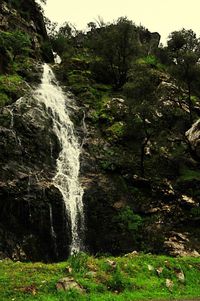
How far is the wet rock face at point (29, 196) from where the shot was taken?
2606cm

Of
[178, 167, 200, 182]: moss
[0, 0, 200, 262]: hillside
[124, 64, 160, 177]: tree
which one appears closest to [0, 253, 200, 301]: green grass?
[0, 0, 200, 262]: hillside

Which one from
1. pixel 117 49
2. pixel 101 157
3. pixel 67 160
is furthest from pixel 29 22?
pixel 67 160

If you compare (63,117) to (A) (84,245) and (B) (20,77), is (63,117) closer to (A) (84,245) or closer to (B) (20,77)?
(B) (20,77)

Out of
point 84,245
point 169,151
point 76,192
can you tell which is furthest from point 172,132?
point 84,245

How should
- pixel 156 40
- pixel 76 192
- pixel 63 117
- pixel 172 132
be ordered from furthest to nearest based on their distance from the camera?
pixel 156 40
pixel 172 132
pixel 63 117
pixel 76 192

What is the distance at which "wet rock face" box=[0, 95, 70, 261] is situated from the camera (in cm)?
2606

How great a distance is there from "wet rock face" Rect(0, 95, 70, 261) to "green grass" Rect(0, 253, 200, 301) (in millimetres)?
9779

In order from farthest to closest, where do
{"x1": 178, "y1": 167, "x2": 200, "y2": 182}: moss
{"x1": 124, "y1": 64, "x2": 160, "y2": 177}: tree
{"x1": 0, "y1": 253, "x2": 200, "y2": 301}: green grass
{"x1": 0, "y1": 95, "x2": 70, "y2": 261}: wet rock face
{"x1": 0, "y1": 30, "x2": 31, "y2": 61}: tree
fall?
1. {"x1": 0, "y1": 30, "x2": 31, "y2": 61}: tree
2. {"x1": 124, "y1": 64, "x2": 160, "y2": 177}: tree
3. {"x1": 178, "y1": 167, "x2": 200, "y2": 182}: moss
4. {"x1": 0, "y1": 95, "x2": 70, "y2": 261}: wet rock face
5. {"x1": 0, "y1": 253, "x2": 200, "y2": 301}: green grass

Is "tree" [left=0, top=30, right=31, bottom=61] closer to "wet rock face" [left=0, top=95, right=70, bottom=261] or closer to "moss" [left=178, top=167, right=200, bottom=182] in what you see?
"wet rock face" [left=0, top=95, right=70, bottom=261]

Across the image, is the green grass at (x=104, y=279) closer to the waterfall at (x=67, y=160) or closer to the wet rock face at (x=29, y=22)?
the waterfall at (x=67, y=160)

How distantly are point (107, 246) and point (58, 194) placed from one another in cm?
482

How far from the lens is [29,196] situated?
28.1 m

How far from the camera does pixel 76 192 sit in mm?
30594

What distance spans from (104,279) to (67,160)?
1865 cm
